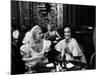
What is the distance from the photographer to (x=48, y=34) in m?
1.65

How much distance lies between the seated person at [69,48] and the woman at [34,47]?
0.52 ft

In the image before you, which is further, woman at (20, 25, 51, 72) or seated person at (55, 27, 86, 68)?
seated person at (55, 27, 86, 68)

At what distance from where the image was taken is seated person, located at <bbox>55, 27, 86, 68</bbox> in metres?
1.69

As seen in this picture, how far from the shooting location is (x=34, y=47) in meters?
1.62

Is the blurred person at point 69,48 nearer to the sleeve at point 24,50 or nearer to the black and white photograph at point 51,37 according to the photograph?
the black and white photograph at point 51,37

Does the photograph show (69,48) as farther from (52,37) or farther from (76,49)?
(52,37)

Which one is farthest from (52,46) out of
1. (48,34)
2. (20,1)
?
(20,1)

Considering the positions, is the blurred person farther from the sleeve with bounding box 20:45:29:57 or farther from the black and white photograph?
the sleeve with bounding box 20:45:29:57

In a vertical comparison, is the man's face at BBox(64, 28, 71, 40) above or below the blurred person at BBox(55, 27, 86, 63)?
above

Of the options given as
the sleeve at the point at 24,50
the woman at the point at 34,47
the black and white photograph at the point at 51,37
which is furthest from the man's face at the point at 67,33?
the sleeve at the point at 24,50

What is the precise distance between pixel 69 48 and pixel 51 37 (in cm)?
26

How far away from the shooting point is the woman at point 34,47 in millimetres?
1588

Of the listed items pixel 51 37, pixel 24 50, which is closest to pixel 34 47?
pixel 24 50

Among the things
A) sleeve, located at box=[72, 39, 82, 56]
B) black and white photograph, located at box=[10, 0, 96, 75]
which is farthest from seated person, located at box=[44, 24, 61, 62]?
sleeve, located at box=[72, 39, 82, 56]
